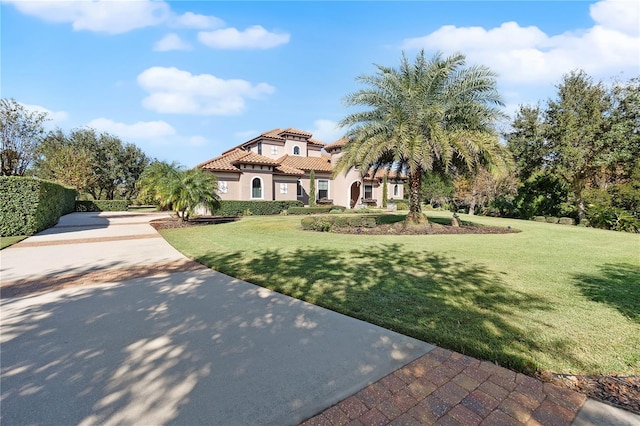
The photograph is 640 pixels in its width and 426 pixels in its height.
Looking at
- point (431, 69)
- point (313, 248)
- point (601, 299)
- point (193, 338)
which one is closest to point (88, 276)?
point (193, 338)

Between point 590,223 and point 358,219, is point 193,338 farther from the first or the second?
point 590,223

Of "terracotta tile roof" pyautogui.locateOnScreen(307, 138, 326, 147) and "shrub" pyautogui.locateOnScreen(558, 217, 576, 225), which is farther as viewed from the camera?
"terracotta tile roof" pyautogui.locateOnScreen(307, 138, 326, 147)

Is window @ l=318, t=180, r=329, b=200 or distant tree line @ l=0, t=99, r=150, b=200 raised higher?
distant tree line @ l=0, t=99, r=150, b=200

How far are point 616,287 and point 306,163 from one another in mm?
29053

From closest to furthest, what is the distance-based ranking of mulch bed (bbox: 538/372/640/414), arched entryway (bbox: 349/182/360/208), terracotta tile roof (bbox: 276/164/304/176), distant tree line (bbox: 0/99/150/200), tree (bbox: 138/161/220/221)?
mulch bed (bbox: 538/372/640/414)
tree (bbox: 138/161/220/221)
distant tree line (bbox: 0/99/150/200)
terracotta tile roof (bbox: 276/164/304/176)
arched entryway (bbox: 349/182/360/208)

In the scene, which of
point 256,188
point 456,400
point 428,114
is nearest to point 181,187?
point 256,188

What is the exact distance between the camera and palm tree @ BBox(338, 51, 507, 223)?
13078 millimetres

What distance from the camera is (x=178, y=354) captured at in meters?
3.08

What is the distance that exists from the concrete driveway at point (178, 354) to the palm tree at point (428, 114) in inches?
405

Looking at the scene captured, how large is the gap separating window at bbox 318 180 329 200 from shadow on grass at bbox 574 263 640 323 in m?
26.5

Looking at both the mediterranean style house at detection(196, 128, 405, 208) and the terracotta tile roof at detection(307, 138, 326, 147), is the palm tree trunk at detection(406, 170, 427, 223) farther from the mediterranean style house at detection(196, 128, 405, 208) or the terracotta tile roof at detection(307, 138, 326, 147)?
the terracotta tile roof at detection(307, 138, 326, 147)

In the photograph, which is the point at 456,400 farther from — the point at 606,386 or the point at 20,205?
the point at 20,205

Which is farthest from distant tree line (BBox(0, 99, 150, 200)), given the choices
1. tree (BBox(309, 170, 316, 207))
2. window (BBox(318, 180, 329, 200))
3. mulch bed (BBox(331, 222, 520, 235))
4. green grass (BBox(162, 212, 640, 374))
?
mulch bed (BBox(331, 222, 520, 235))

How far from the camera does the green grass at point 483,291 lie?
10.6 ft
